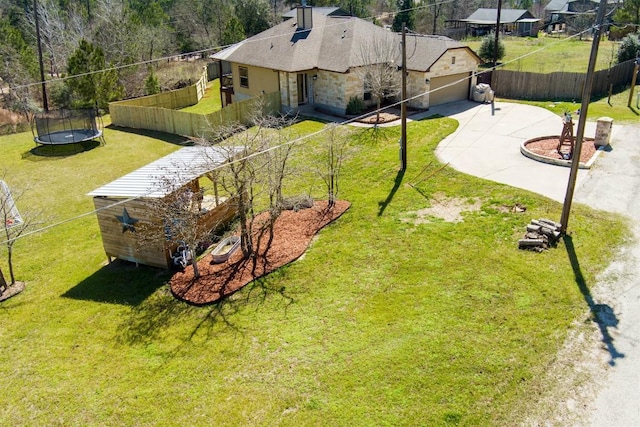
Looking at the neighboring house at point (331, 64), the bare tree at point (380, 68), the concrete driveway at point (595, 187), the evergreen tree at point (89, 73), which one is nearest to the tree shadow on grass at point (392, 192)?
the concrete driveway at point (595, 187)

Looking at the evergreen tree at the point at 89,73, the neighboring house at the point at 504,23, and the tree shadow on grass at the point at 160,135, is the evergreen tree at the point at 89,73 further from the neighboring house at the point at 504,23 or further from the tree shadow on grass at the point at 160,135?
the neighboring house at the point at 504,23

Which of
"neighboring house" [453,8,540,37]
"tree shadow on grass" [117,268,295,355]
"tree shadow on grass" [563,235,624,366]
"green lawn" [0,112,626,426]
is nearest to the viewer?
"green lawn" [0,112,626,426]

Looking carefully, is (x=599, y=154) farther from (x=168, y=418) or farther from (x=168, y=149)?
→ (x=168, y=149)

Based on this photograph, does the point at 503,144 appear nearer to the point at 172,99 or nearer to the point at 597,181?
the point at 597,181

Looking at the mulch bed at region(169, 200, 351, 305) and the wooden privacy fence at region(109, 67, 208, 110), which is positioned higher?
the wooden privacy fence at region(109, 67, 208, 110)

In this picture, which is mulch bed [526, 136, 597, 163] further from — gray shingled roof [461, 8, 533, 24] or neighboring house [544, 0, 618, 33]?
neighboring house [544, 0, 618, 33]

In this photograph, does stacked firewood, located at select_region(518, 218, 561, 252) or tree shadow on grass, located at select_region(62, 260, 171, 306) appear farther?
tree shadow on grass, located at select_region(62, 260, 171, 306)

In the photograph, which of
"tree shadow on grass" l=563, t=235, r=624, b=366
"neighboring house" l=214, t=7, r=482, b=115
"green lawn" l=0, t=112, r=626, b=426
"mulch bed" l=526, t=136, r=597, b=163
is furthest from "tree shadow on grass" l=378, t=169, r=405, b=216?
"neighboring house" l=214, t=7, r=482, b=115
